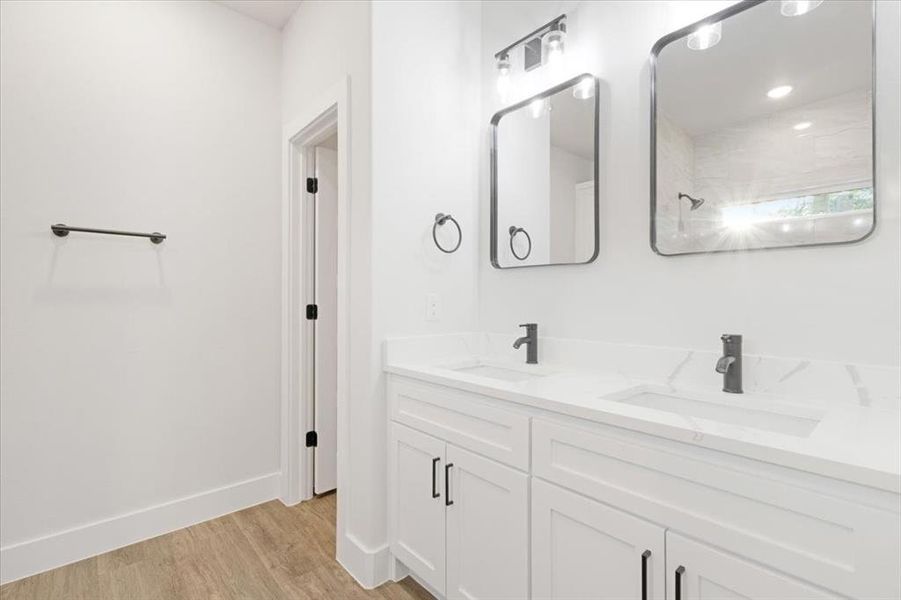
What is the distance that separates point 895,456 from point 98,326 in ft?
9.19

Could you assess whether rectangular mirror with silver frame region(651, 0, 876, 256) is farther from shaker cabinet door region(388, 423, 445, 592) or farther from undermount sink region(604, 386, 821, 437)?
shaker cabinet door region(388, 423, 445, 592)

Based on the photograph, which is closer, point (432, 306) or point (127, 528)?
point (432, 306)

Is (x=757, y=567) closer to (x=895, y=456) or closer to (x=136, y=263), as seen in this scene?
(x=895, y=456)

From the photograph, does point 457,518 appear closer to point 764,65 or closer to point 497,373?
point 497,373

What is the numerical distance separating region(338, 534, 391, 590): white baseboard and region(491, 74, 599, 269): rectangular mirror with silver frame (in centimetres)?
137

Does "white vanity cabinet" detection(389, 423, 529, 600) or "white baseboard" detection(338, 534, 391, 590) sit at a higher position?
"white vanity cabinet" detection(389, 423, 529, 600)

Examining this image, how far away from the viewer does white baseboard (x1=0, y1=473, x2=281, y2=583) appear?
1892mm

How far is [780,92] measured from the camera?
1.31m

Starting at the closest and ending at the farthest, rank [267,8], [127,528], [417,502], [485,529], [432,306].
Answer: [485,529]
[417,502]
[432,306]
[127,528]
[267,8]

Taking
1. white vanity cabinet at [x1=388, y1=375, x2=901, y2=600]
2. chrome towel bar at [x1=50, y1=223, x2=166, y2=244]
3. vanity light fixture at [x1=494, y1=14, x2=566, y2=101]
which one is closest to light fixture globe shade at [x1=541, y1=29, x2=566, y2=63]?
vanity light fixture at [x1=494, y1=14, x2=566, y2=101]

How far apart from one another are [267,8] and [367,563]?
2912 mm

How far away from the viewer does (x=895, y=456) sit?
0.79m

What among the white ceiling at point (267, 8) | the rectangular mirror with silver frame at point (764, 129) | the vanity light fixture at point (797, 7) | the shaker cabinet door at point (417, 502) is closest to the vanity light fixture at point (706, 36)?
the rectangular mirror with silver frame at point (764, 129)

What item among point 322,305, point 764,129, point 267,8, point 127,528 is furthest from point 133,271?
point 764,129
